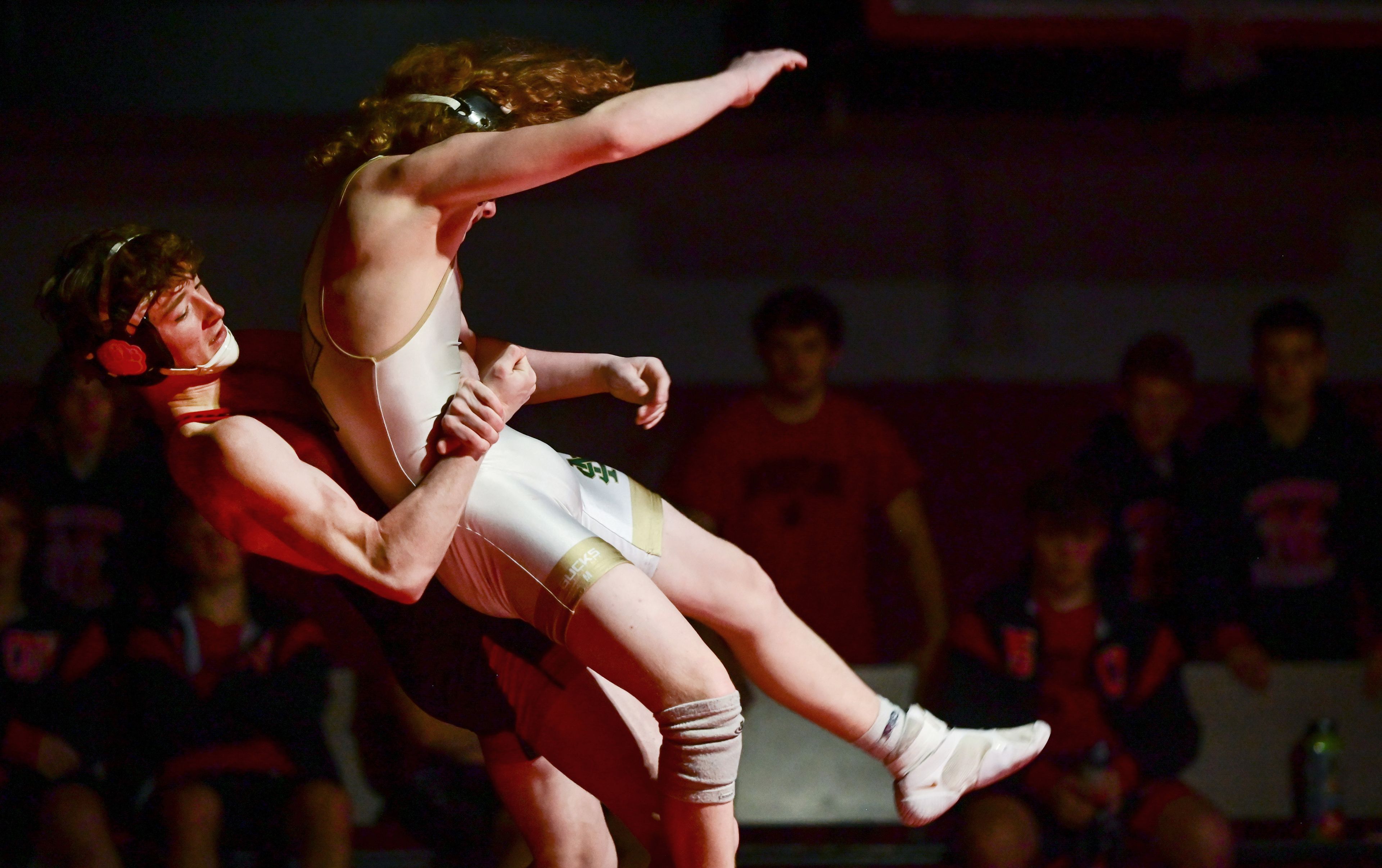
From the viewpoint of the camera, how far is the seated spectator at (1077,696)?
2996mm

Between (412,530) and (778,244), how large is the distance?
295 centimetres

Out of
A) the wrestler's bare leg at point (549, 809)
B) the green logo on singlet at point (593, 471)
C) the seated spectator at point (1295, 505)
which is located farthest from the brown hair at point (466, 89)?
the seated spectator at point (1295, 505)

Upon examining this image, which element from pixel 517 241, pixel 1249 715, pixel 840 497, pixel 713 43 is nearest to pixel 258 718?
pixel 840 497

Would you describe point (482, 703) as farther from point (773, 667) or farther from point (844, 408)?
point (844, 408)

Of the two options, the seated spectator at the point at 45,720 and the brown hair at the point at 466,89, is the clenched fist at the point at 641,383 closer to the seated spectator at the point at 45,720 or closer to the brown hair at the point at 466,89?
the brown hair at the point at 466,89

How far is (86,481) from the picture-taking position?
327 cm

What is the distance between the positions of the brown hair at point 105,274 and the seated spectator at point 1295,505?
246 centimetres

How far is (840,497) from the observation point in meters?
3.47

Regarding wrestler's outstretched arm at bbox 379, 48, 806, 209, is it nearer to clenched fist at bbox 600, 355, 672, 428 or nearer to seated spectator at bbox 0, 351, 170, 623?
clenched fist at bbox 600, 355, 672, 428

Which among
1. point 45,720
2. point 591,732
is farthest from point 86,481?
point 591,732

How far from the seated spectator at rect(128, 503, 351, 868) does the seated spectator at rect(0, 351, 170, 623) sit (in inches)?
9.0

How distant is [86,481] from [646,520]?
6.08ft

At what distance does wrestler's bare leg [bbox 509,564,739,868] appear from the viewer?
5.73 feet

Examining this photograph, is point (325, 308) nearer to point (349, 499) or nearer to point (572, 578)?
point (349, 499)
